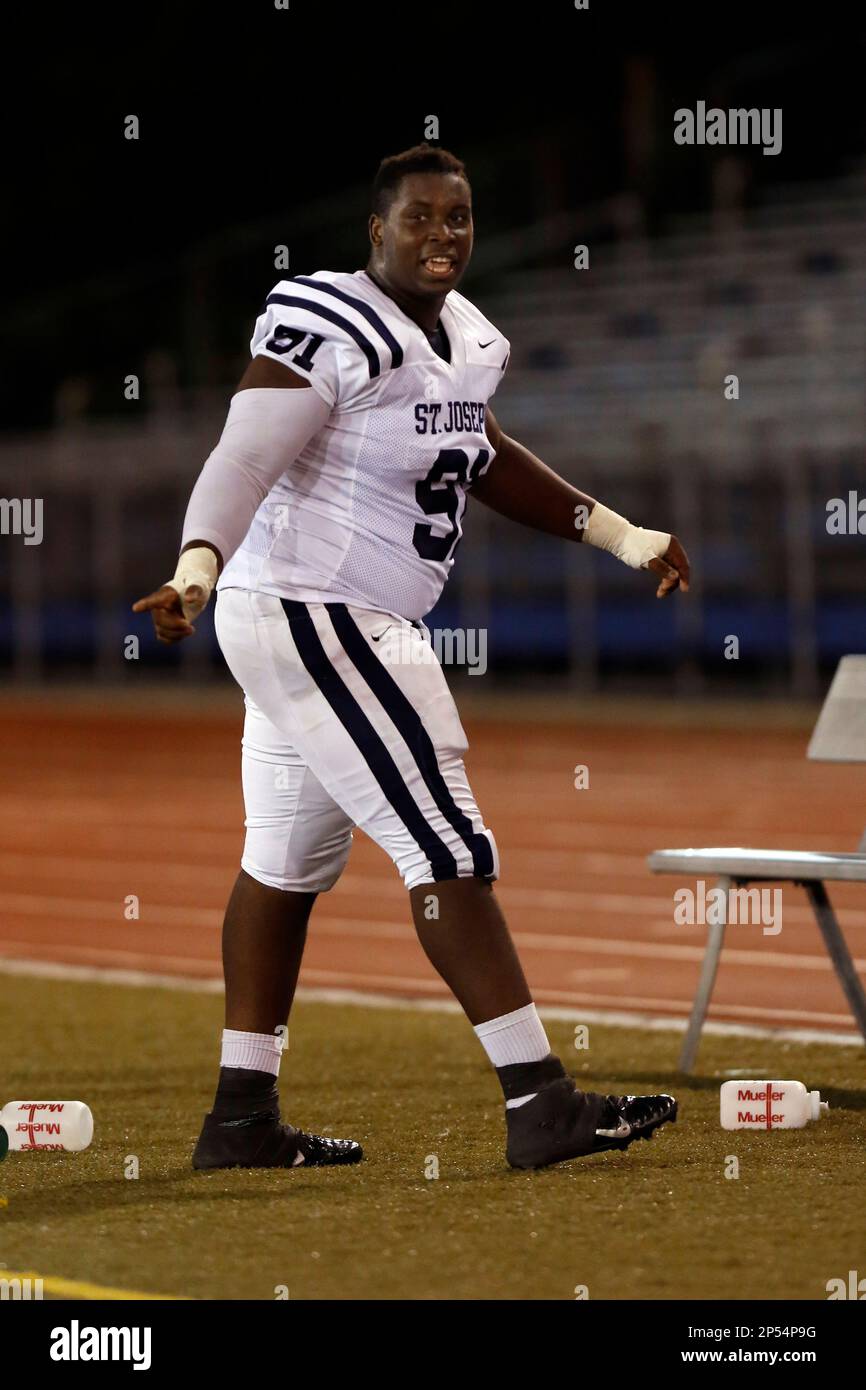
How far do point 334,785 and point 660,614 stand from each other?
606 inches

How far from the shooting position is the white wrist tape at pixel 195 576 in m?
4.25

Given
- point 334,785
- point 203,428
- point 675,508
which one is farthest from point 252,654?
point 203,428

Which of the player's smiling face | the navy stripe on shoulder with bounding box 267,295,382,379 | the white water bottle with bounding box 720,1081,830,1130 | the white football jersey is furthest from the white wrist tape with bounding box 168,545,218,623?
the white water bottle with bounding box 720,1081,830,1130

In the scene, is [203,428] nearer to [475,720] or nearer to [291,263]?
[291,263]

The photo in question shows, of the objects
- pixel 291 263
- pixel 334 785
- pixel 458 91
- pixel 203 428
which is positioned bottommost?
pixel 334 785

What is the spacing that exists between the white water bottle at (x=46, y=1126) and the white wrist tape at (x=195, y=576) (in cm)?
139

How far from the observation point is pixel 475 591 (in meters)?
21.0

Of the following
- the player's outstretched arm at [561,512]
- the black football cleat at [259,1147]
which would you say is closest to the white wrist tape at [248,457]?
the player's outstretched arm at [561,512]

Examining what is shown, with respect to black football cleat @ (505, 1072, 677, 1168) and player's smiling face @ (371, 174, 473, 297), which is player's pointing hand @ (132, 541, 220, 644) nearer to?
player's smiling face @ (371, 174, 473, 297)

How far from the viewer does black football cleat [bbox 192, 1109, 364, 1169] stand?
16.1 feet

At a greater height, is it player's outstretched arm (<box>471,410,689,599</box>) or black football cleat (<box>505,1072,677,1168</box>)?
player's outstretched arm (<box>471,410,689,599</box>)

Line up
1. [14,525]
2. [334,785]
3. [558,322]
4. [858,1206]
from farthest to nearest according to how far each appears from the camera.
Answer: [14,525]
[558,322]
[334,785]
[858,1206]

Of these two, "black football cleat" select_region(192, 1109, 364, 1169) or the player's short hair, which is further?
"black football cleat" select_region(192, 1109, 364, 1169)

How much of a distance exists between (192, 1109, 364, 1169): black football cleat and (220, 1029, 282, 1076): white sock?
11 centimetres
